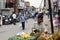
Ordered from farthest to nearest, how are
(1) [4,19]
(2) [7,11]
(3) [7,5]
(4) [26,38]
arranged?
1. (3) [7,5]
2. (2) [7,11]
3. (1) [4,19]
4. (4) [26,38]

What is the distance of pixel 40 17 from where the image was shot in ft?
20.8

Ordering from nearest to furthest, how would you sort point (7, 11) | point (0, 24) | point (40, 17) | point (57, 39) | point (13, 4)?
point (57, 39)
point (40, 17)
point (0, 24)
point (7, 11)
point (13, 4)

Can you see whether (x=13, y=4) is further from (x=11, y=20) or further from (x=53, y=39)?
(x=53, y=39)

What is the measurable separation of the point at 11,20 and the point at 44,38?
23.5 m

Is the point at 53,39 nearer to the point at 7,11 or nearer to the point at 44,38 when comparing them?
the point at 44,38

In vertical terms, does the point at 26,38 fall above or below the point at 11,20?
above

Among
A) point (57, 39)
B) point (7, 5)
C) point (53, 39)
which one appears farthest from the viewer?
point (7, 5)

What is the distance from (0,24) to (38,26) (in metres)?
18.6

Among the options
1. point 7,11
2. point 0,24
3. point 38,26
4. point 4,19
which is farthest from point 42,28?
point 7,11

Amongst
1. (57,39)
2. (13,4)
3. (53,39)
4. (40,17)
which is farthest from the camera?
(13,4)

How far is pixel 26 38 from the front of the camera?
5.48 meters

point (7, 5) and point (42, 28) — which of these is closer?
point (42, 28)

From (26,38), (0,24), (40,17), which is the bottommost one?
(0,24)

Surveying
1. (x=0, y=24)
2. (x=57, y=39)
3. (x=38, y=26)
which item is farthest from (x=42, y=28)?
(x=0, y=24)
